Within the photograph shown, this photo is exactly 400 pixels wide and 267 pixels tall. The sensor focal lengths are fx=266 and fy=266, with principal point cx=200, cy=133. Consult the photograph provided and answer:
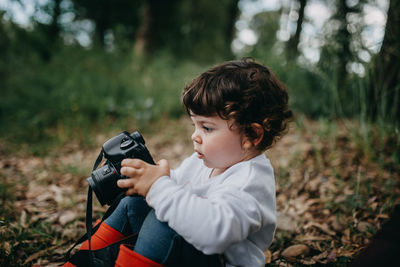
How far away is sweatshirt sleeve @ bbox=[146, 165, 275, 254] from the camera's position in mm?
918

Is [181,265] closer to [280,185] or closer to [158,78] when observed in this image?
[280,185]

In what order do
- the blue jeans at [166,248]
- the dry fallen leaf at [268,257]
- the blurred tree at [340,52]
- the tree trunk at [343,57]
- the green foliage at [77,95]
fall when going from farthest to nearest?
the green foliage at [77,95], the tree trunk at [343,57], the blurred tree at [340,52], the dry fallen leaf at [268,257], the blue jeans at [166,248]

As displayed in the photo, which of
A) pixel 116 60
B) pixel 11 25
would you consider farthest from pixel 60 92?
pixel 11 25

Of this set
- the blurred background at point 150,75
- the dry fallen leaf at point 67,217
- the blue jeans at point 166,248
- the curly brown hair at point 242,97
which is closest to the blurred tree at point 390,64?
the blurred background at point 150,75

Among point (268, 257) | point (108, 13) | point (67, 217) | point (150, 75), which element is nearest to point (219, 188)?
point (268, 257)

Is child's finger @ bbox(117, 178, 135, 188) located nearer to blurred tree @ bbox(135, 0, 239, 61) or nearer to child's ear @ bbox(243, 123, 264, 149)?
child's ear @ bbox(243, 123, 264, 149)

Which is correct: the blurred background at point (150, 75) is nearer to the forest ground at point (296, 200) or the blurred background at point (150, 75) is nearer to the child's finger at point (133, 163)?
the forest ground at point (296, 200)

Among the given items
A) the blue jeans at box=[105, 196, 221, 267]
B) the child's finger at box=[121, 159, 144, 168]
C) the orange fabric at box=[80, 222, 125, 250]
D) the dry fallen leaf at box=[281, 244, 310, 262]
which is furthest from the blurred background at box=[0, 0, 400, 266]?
the child's finger at box=[121, 159, 144, 168]

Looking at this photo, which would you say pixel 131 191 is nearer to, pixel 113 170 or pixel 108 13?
pixel 113 170

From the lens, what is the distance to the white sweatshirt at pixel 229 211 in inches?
36.4

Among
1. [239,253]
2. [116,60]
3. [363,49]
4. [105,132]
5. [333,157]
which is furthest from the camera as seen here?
[116,60]

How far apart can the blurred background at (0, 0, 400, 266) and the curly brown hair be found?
92 cm

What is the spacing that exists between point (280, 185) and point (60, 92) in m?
3.57

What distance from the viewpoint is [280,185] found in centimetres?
236
